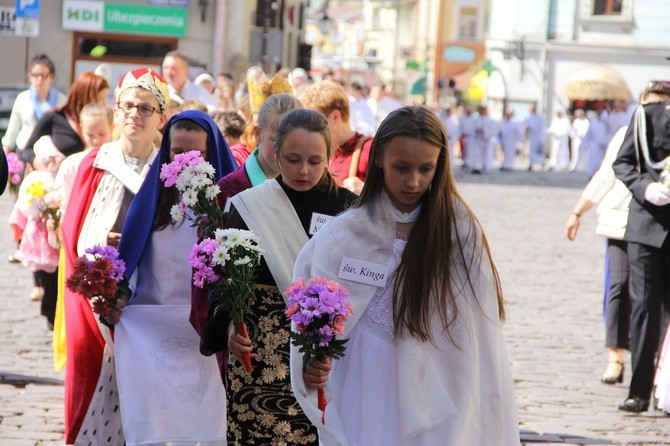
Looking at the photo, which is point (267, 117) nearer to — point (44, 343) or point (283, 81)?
point (283, 81)

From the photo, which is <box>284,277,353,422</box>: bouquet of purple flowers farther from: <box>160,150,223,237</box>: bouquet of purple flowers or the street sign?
the street sign

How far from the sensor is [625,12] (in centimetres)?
5519

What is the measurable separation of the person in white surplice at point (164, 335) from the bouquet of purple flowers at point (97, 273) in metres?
0.18

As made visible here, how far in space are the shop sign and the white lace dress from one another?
27866 mm

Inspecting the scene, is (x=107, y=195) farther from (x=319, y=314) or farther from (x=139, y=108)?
(x=319, y=314)

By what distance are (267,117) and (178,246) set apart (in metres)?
0.78

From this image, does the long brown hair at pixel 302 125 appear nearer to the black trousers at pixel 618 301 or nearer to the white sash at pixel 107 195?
the white sash at pixel 107 195

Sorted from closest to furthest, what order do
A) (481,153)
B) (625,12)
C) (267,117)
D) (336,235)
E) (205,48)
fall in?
(336,235) → (267,117) → (205,48) → (481,153) → (625,12)

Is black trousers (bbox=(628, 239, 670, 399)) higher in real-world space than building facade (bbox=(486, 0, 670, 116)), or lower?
lower

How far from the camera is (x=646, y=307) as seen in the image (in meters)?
8.56

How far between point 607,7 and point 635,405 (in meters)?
48.5

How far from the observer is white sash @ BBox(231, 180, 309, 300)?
516cm

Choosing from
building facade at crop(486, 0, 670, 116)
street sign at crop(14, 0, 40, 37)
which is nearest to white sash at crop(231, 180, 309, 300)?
street sign at crop(14, 0, 40, 37)

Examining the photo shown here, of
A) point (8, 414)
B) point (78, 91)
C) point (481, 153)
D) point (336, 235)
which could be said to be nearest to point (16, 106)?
point (78, 91)
